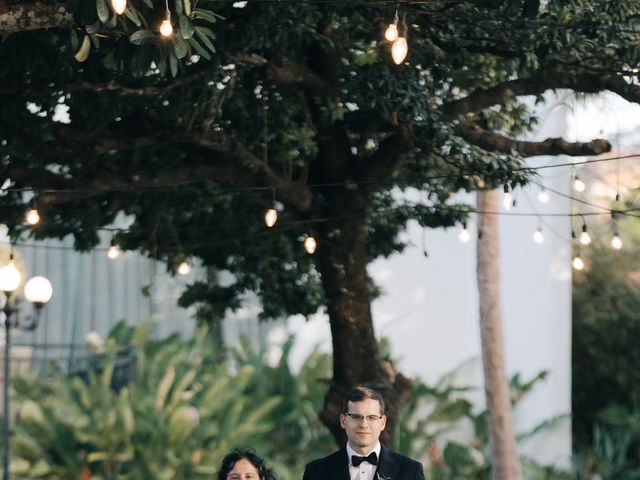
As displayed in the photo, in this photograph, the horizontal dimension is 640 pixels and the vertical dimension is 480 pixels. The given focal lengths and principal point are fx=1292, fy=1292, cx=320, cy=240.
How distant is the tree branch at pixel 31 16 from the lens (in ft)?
24.4

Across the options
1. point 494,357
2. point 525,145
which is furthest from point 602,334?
point 525,145

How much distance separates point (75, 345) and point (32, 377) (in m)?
2.30

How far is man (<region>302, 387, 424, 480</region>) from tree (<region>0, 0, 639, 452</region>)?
8.23 ft

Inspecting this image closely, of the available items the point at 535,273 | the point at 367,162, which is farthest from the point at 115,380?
the point at 367,162

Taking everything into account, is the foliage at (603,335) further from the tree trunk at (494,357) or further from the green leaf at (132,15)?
the green leaf at (132,15)

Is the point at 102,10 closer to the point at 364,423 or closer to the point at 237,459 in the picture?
the point at 237,459

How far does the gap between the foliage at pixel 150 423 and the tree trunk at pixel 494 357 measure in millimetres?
2945

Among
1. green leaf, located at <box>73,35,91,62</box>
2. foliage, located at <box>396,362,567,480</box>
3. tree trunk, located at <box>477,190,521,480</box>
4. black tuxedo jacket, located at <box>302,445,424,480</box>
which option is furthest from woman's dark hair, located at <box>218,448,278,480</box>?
foliage, located at <box>396,362,567,480</box>

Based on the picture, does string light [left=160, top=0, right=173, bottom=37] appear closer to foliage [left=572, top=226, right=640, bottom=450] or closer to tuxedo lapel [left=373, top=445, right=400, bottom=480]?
tuxedo lapel [left=373, top=445, right=400, bottom=480]

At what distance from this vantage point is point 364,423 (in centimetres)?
554

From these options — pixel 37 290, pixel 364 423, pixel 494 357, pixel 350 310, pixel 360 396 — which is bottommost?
pixel 364 423

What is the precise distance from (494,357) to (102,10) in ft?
30.7

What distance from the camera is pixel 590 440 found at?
72.4ft

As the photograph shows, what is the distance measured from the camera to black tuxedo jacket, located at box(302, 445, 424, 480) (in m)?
5.75
